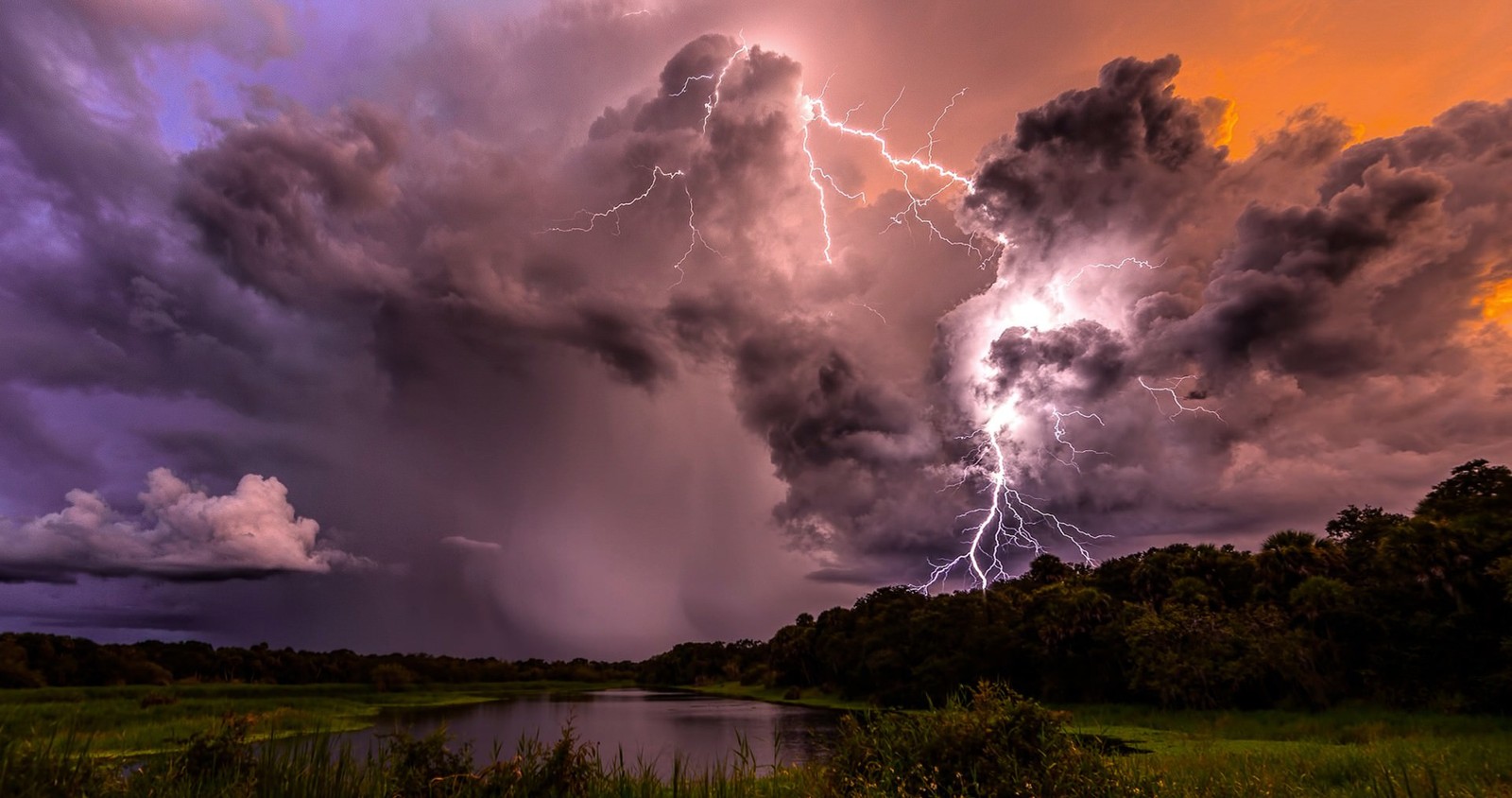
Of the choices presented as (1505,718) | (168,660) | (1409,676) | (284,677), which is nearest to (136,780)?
(1505,718)

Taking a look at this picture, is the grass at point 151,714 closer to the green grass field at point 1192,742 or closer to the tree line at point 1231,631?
the green grass field at point 1192,742

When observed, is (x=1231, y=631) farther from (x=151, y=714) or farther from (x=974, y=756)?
(x=151, y=714)

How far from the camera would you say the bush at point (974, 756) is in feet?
37.7

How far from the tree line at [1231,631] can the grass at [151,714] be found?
25724mm

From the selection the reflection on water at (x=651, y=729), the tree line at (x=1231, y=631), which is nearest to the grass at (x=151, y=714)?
the reflection on water at (x=651, y=729)

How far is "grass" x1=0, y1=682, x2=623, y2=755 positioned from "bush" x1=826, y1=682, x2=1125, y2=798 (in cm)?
919

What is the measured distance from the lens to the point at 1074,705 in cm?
6062

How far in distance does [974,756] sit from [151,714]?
2179 inches

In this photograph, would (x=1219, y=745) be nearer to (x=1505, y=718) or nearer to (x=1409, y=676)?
(x=1505, y=718)

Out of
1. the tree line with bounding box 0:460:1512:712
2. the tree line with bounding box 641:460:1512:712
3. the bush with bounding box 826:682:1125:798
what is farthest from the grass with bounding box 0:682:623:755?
the tree line with bounding box 641:460:1512:712

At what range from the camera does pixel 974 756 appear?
41.3 ft

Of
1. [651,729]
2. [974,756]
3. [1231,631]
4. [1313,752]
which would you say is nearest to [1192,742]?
[1313,752]

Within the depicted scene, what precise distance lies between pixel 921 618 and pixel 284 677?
11824 centimetres

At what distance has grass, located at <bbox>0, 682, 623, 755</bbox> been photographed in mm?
10984
